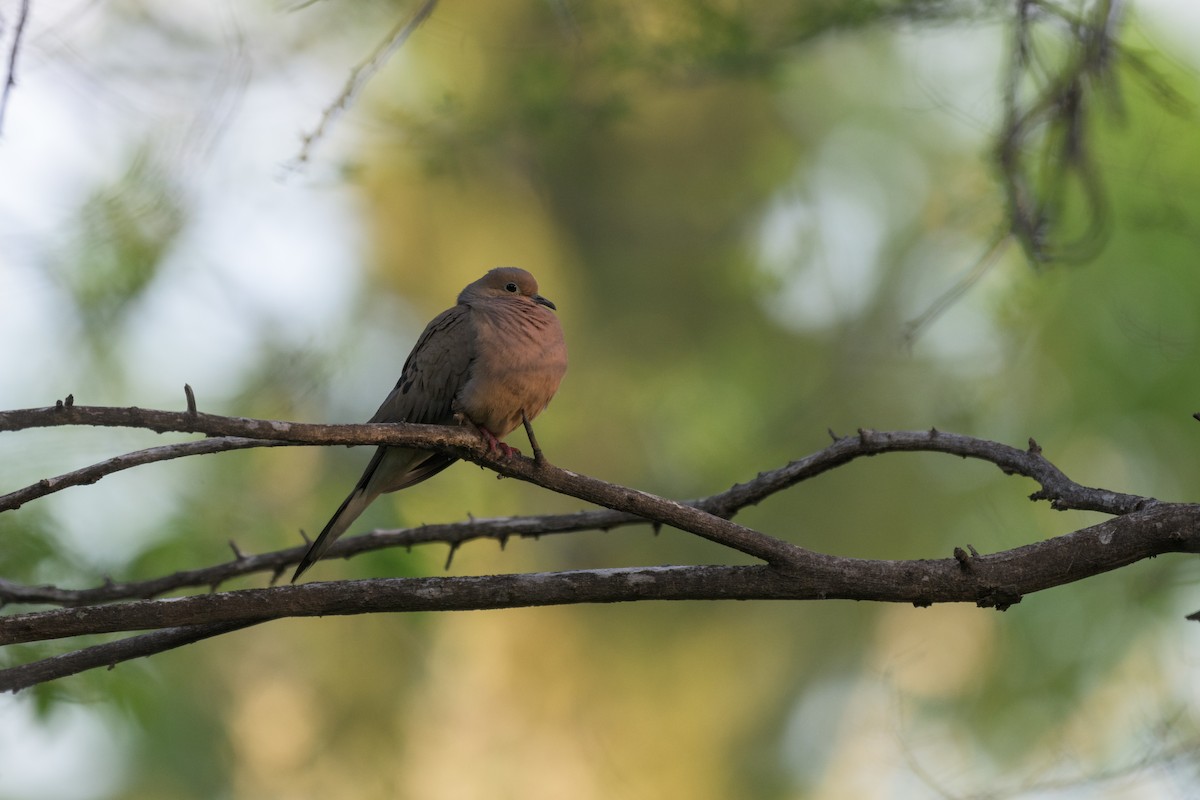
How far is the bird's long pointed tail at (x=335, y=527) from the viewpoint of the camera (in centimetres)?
420

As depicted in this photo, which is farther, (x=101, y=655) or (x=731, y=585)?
(x=101, y=655)

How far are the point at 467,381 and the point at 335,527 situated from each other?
78cm

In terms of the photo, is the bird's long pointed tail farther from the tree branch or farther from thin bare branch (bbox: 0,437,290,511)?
thin bare branch (bbox: 0,437,290,511)

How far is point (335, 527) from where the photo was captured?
4.27m

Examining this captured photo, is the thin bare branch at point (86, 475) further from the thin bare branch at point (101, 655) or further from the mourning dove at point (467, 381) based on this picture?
the mourning dove at point (467, 381)

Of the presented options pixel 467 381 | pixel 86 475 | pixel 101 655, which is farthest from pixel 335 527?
pixel 86 475

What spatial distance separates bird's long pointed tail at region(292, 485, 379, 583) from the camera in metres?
4.20

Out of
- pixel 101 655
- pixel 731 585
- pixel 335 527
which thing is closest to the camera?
pixel 731 585

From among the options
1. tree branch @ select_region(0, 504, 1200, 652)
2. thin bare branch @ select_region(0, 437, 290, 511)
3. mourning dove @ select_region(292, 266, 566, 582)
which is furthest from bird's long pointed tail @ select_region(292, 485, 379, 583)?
thin bare branch @ select_region(0, 437, 290, 511)

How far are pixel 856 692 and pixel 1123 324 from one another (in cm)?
689

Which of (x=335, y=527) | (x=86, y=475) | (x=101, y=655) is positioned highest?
(x=335, y=527)

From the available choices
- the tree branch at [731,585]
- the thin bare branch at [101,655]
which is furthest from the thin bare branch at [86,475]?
the thin bare branch at [101,655]

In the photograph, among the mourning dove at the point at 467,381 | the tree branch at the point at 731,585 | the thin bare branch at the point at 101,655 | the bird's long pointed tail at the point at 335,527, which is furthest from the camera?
the mourning dove at the point at 467,381

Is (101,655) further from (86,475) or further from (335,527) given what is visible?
(335,527)
